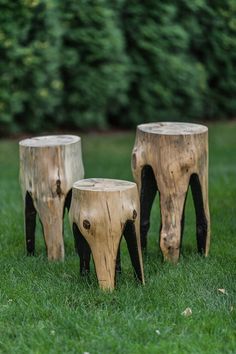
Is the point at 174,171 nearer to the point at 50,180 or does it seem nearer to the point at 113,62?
the point at 50,180

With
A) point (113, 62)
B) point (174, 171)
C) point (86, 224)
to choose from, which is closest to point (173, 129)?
point (174, 171)

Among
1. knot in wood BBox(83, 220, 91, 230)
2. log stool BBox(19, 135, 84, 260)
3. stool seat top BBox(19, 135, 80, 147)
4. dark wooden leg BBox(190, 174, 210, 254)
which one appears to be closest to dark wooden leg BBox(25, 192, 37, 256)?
log stool BBox(19, 135, 84, 260)

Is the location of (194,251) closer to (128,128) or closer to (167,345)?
(167,345)

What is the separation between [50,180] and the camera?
4.96 meters

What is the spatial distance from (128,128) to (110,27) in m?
1.79

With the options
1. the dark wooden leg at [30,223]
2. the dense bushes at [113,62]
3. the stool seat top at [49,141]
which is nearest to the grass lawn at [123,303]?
the dark wooden leg at [30,223]

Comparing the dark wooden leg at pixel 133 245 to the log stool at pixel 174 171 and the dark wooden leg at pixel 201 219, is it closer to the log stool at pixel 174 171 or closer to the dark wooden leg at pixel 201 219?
the log stool at pixel 174 171

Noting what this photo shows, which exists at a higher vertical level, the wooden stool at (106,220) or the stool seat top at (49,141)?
the stool seat top at (49,141)

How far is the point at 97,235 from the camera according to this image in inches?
171

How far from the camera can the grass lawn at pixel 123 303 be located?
12.3 ft

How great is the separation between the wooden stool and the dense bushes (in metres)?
4.47

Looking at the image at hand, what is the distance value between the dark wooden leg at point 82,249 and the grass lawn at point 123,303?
0.08 meters

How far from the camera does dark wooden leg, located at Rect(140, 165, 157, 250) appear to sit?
512 cm

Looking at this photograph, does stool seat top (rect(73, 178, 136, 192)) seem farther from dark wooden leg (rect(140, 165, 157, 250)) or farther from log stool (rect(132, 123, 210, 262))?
dark wooden leg (rect(140, 165, 157, 250))
